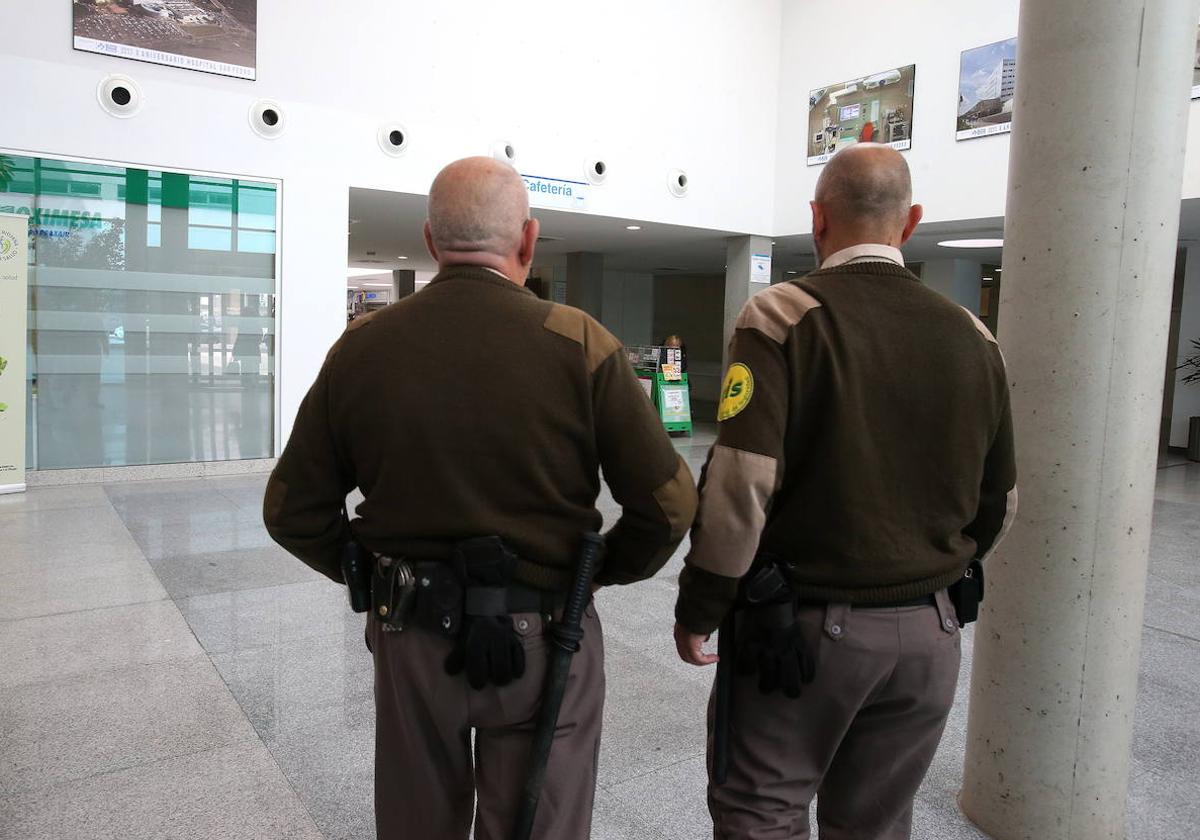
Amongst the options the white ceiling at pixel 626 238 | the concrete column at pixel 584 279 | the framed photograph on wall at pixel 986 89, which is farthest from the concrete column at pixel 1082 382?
the concrete column at pixel 584 279

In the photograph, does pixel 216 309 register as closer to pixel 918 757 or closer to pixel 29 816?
pixel 29 816

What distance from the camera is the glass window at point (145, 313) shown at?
7.61 m

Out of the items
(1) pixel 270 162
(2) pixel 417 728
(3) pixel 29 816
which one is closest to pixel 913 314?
(2) pixel 417 728

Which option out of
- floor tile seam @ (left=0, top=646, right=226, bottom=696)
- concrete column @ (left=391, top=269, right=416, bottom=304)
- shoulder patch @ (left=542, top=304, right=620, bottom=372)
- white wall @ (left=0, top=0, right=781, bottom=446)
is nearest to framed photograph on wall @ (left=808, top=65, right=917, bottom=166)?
white wall @ (left=0, top=0, right=781, bottom=446)

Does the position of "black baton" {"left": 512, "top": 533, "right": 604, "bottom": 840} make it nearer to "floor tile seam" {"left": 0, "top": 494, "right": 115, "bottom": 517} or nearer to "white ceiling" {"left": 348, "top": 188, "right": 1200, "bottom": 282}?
"floor tile seam" {"left": 0, "top": 494, "right": 115, "bottom": 517}

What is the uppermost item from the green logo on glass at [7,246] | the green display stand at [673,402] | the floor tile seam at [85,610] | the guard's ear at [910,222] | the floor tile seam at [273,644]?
the green logo on glass at [7,246]

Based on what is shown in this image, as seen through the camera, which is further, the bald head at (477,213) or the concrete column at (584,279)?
the concrete column at (584,279)

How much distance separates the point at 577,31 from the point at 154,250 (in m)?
5.26

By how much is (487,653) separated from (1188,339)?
13.9 metres

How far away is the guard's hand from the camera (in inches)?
70.4

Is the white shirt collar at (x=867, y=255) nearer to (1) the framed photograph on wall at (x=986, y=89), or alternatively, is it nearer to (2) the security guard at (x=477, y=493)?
(2) the security guard at (x=477, y=493)

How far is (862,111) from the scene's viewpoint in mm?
11141

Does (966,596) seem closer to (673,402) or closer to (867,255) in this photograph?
(867,255)

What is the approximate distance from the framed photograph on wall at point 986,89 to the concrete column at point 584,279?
24.7 feet
